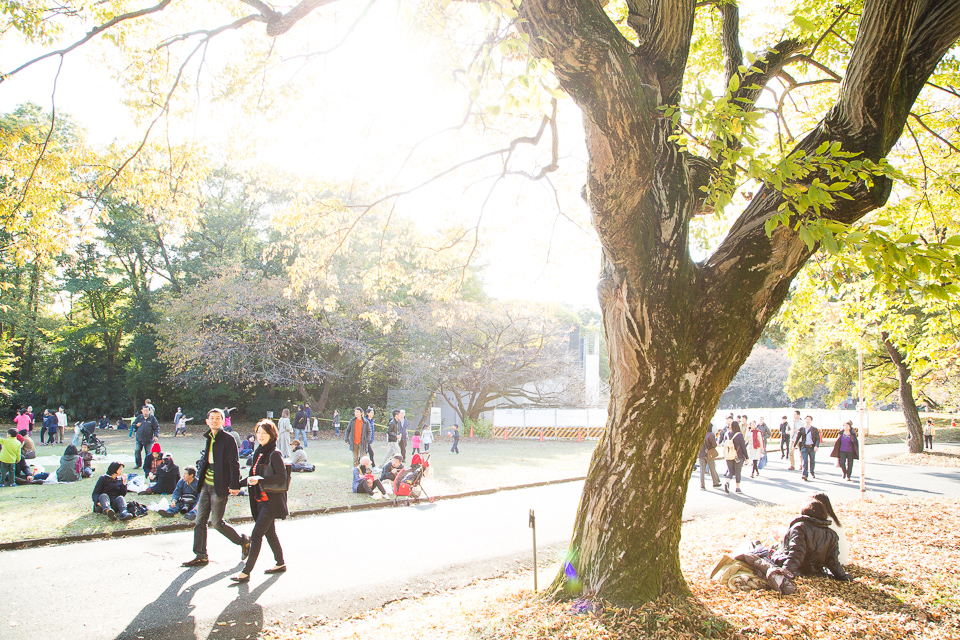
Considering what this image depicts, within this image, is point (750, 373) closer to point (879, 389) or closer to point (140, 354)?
point (879, 389)

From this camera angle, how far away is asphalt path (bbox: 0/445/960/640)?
16.5 ft

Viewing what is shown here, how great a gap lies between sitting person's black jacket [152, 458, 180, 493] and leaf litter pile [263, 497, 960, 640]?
22.3 feet

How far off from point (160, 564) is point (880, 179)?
865cm

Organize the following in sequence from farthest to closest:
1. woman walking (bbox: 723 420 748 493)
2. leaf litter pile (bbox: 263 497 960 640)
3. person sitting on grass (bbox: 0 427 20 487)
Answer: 1. woman walking (bbox: 723 420 748 493)
2. person sitting on grass (bbox: 0 427 20 487)
3. leaf litter pile (bbox: 263 497 960 640)

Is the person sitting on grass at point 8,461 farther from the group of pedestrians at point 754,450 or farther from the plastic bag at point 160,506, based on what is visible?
the group of pedestrians at point 754,450

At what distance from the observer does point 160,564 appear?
668cm

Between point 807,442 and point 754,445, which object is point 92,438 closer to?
point 754,445

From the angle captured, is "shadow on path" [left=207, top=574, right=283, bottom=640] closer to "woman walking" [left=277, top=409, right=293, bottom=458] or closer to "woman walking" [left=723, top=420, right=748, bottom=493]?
"woman walking" [left=277, top=409, right=293, bottom=458]

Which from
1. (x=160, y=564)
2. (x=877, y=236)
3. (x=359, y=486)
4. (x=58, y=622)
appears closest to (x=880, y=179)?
(x=877, y=236)

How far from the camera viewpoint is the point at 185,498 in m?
9.17

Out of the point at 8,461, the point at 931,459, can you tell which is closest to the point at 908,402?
the point at 931,459

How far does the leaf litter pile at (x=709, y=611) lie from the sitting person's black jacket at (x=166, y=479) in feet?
22.3

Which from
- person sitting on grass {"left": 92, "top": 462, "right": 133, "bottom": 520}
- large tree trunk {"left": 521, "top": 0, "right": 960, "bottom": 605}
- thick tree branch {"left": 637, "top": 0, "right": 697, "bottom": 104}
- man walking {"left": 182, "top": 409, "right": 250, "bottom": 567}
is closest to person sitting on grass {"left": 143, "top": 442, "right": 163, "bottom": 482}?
person sitting on grass {"left": 92, "top": 462, "right": 133, "bottom": 520}

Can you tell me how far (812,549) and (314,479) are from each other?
10662mm
